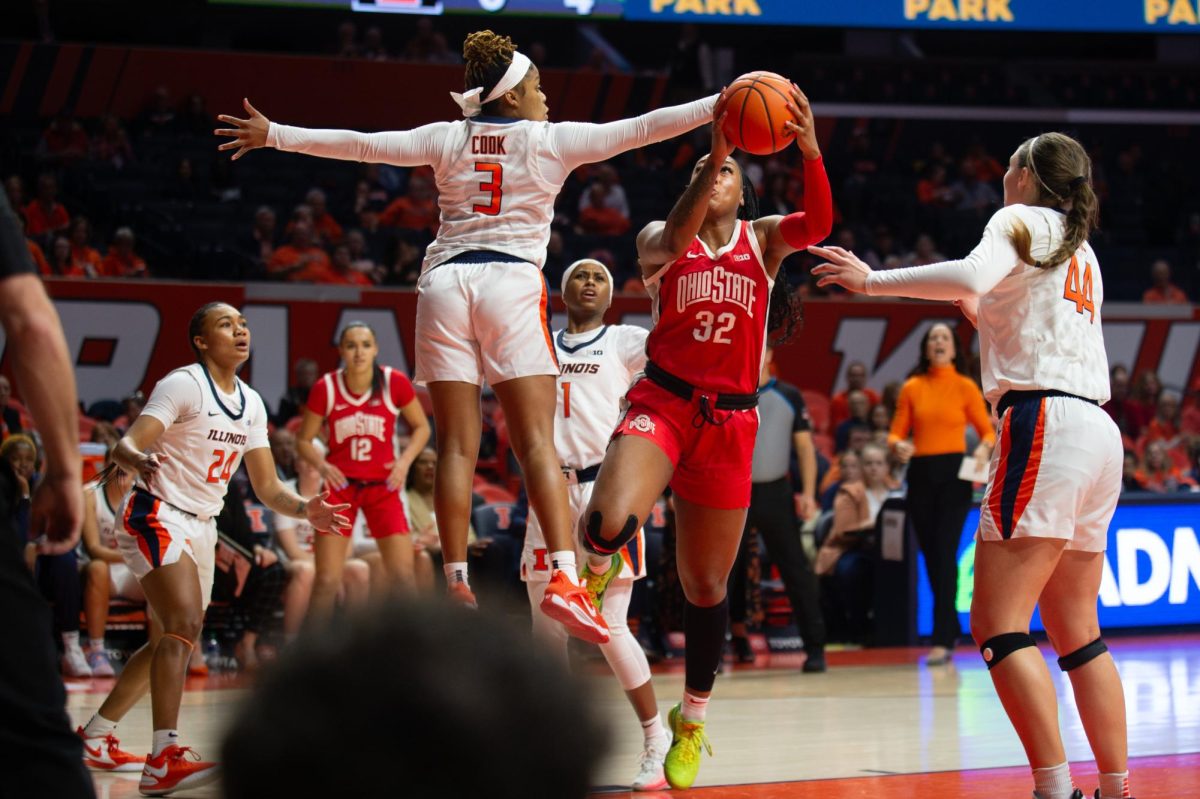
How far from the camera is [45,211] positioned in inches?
591

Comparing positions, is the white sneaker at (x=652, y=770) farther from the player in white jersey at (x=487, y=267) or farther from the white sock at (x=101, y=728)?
the white sock at (x=101, y=728)

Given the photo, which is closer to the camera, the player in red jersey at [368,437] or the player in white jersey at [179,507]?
the player in white jersey at [179,507]

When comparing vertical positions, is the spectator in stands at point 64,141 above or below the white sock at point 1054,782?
above

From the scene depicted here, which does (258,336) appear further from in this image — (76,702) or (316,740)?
(316,740)

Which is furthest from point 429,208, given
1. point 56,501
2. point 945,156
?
point 56,501

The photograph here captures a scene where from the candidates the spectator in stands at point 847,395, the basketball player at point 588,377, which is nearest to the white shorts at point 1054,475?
the basketball player at point 588,377

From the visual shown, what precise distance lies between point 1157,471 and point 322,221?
939cm

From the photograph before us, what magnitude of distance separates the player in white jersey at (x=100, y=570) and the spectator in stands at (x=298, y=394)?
2.91 meters

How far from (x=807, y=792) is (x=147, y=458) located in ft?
9.39

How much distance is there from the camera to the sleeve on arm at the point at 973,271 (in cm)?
428

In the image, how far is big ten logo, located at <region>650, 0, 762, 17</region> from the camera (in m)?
15.7

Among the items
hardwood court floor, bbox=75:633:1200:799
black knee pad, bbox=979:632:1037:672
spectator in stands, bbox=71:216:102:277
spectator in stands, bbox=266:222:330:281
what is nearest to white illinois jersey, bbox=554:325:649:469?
hardwood court floor, bbox=75:633:1200:799

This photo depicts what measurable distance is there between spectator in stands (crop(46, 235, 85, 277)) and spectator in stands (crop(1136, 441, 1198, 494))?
10337 millimetres

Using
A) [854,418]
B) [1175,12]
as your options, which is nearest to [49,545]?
[854,418]
